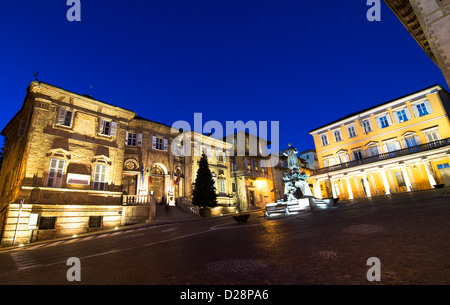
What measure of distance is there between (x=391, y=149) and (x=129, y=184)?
34126mm

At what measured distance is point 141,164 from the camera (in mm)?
23547

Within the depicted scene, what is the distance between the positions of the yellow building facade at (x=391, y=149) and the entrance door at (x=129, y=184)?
27201 millimetres

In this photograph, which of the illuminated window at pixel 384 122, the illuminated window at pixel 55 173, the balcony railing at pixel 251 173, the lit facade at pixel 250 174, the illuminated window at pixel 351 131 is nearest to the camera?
the illuminated window at pixel 55 173

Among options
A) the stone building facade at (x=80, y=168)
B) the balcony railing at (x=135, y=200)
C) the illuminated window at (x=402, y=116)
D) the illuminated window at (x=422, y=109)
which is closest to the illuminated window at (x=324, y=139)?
the illuminated window at (x=402, y=116)

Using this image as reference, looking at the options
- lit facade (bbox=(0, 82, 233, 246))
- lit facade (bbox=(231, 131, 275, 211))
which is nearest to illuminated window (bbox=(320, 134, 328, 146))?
lit facade (bbox=(231, 131, 275, 211))

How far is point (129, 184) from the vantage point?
74.6 feet

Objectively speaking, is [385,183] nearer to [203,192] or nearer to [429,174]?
[429,174]

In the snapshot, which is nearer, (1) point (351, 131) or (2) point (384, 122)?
(2) point (384, 122)

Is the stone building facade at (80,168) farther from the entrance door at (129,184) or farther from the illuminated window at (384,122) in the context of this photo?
the illuminated window at (384,122)

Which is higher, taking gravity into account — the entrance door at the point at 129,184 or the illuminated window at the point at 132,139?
the illuminated window at the point at 132,139

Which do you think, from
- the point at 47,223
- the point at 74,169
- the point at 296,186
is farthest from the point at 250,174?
the point at 47,223

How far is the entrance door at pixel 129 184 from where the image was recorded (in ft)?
73.6
